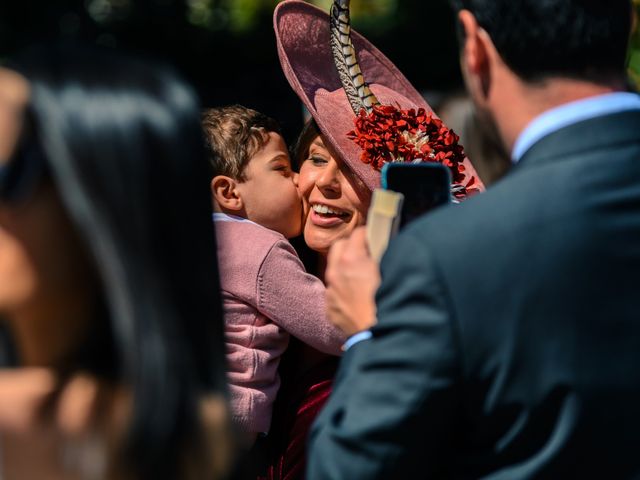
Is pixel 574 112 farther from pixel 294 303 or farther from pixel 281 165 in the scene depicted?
pixel 281 165

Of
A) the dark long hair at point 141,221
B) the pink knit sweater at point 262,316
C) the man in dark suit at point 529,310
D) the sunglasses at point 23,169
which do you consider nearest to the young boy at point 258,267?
the pink knit sweater at point 262,316

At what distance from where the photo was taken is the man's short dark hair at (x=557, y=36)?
178 centimetres

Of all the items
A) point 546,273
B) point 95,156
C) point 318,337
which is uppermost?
point 95,156

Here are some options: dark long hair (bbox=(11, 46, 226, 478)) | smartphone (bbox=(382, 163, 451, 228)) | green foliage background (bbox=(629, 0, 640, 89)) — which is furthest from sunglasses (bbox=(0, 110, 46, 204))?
green foliage background (bbox=(629, 0, 640, 89))

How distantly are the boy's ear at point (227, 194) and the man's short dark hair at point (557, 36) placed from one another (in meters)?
1.31

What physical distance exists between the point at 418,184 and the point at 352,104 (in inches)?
37.7

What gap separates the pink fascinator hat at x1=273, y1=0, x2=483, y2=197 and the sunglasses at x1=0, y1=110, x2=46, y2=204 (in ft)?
4.90

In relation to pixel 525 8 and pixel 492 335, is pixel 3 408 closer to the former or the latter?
pixel 492 335

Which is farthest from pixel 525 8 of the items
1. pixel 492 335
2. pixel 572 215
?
pixel 492 335

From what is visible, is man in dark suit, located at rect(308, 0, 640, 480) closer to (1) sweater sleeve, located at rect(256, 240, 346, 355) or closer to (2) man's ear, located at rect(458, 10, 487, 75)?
(2) man's ear, located at rect(458, 10, 487, 75)

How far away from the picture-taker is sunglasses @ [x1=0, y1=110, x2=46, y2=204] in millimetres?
1395

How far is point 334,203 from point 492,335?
132 centimetres

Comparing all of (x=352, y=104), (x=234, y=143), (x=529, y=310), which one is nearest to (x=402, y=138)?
(x=352, y=104)

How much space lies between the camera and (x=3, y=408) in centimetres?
140
